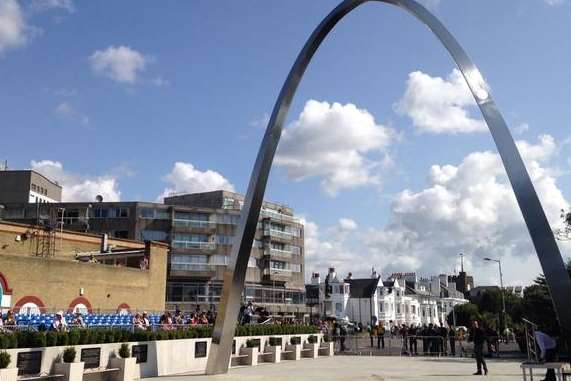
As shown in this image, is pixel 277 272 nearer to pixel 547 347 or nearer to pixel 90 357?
pixel 90 357

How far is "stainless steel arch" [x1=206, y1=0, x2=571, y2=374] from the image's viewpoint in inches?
548

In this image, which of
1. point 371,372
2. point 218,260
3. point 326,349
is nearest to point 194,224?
point 218,260

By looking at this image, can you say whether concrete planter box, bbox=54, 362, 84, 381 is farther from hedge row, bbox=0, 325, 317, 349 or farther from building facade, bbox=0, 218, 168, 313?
building facade, bbox=0, 218, 168, 313

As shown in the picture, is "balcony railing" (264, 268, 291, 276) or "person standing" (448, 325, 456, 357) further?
"balcony railing" (264, 268, 291, 276)

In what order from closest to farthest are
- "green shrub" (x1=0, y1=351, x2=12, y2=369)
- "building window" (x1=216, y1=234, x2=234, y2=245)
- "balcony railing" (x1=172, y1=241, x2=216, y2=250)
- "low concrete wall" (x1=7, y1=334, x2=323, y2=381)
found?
1. "green shrub" (x1=0, y1=351, x2=12, y2=369)
2. "low concrete wall" (x1=7, y1=334, x2=323, y2=381)
3. "balcony railing" (x1=172, y1=241, x2=216, y2=250)
4. "building window" (x1=216, y1=234, x2=234, y2=245)

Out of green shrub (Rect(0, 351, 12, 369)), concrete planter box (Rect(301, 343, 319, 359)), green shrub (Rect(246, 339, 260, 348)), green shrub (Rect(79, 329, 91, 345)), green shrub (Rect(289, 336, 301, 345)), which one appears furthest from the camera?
concrete planter box (Rect(301, 343, 319, 359))

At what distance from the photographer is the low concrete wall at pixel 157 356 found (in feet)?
51.5

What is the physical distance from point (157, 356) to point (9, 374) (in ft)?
21.5

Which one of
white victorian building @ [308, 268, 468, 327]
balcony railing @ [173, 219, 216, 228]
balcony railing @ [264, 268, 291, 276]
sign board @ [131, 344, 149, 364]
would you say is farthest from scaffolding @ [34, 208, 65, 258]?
white victorian building @ [308, 268, 468, 327]

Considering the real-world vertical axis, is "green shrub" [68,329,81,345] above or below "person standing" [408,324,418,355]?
above

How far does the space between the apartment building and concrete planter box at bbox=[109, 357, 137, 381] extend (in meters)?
50.5

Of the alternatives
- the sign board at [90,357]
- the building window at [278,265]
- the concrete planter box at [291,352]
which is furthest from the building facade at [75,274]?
the building window at [278,265]

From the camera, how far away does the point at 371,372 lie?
21.1m

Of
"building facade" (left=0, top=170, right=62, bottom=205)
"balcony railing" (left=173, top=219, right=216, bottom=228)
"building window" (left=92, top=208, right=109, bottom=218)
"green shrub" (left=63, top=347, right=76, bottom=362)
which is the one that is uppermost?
"building facade" (left=0, top=170, right=62, bottom=205)
